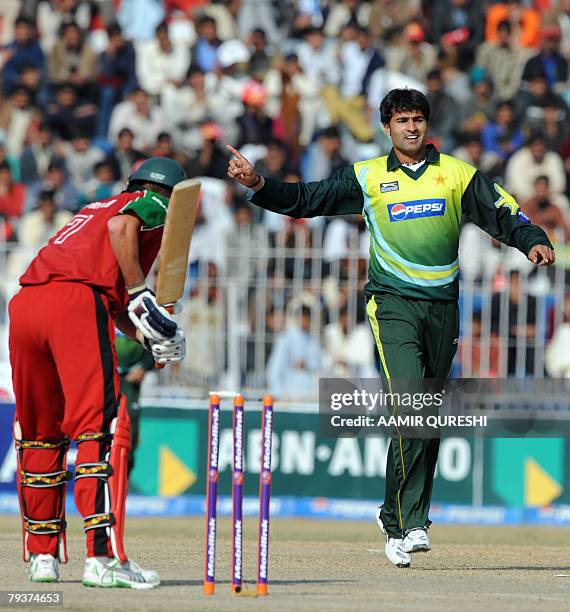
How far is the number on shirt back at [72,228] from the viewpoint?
7758 mm

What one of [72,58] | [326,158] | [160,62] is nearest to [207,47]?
[160,62]

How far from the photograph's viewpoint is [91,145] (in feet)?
67.6

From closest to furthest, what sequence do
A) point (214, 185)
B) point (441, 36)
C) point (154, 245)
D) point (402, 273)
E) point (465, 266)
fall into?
1. point (154, 245)
2. point (402, 273)
3. point (465, 266)
4. point (214, 185)
5. point (441, 36)

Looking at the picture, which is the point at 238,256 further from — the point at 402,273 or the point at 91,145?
the point at 402,273

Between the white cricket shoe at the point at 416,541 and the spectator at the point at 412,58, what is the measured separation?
12862 mm

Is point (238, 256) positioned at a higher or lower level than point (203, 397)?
higher

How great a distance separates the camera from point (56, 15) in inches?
899

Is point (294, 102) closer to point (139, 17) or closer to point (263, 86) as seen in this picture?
point (263, 86)

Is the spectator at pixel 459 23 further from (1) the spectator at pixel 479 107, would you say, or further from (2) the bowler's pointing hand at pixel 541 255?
(2) the bowler's pointing hand at pixel 541 255

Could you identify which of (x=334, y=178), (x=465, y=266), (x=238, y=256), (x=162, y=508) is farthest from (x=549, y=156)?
(x=334, y=178)

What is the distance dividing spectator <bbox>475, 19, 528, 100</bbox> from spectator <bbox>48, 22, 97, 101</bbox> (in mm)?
5496

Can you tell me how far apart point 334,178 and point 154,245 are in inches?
90.9

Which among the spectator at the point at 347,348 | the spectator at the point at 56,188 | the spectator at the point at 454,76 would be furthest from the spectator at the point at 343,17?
the spectator at the point at 347,348

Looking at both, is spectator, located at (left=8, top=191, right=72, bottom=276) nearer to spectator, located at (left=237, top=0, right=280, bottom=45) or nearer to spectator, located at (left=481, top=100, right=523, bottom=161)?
spectator, located at (left=237, top=0, right=280, bottom=45)
